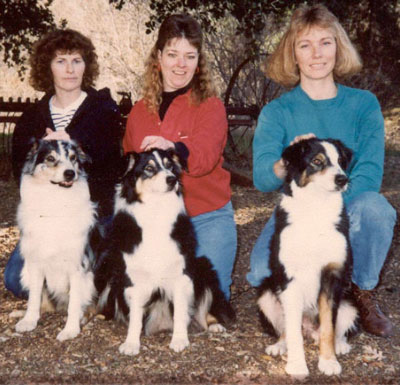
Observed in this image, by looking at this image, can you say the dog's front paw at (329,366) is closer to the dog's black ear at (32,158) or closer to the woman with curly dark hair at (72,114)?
the woman with curly dark hair at (72,114)

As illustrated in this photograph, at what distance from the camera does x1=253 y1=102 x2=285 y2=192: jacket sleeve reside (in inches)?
133

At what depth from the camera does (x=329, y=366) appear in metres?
2.98

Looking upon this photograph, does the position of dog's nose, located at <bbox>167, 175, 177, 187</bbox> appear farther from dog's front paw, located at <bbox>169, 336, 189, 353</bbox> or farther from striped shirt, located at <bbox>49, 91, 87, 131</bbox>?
striped shirt, located at <bbox>49, 91, 87, 131</bbox>

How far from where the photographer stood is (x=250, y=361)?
10.5 ft

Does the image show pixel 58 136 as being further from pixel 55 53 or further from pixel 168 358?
pixel 168 358

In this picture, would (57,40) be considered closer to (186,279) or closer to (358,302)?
(186,279)

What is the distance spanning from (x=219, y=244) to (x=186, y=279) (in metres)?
0.67

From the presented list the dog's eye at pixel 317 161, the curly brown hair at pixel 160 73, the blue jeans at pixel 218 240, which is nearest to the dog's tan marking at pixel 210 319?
the blue jeans at pixel 218 240

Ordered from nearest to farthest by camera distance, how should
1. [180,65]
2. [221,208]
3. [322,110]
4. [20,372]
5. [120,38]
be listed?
[20,372]
[322,110]
[180,65]
[221,208]
[120,38]

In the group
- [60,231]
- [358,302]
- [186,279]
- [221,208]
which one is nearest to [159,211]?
[186,279]

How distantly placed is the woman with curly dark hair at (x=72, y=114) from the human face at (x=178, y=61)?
59 cm

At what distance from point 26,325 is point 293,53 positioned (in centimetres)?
264

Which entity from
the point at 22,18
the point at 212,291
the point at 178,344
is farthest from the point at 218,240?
the point at 22,18

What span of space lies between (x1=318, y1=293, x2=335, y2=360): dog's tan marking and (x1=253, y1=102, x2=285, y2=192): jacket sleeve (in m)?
0.79
